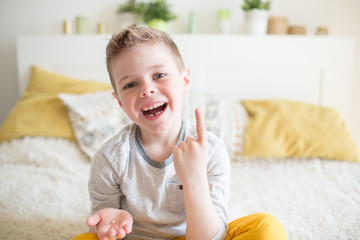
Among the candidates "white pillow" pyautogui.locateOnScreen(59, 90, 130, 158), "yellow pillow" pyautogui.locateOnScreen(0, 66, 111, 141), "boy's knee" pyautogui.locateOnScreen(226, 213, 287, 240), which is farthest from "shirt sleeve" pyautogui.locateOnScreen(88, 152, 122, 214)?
"yellow pillow" pyautogui.locateOnScreen(0, 66, 111, 141)

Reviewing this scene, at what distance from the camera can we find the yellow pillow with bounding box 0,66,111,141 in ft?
5.06

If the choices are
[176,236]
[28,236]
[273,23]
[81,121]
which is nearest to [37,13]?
[81,121]

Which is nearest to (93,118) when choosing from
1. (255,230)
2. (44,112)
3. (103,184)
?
(44,112)

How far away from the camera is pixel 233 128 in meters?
1.61

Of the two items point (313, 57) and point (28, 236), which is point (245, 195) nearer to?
point (28, 236)

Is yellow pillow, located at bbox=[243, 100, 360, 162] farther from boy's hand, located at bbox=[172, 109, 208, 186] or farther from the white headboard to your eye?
boy's hand, located at bbox=[172, 109, 208, 186]

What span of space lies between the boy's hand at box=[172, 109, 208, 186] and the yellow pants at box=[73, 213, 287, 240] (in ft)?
0.53

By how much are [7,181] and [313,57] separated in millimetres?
1823

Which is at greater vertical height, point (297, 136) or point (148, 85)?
point (148, 85)

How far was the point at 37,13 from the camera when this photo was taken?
84.4 inches

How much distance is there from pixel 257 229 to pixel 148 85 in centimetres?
42

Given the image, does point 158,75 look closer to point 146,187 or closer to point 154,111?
point 154,111

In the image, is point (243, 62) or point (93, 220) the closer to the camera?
point (93, 220)

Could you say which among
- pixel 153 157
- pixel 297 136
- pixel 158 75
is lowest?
pixel 297 136
